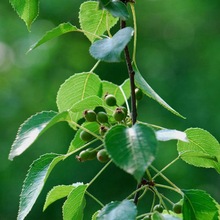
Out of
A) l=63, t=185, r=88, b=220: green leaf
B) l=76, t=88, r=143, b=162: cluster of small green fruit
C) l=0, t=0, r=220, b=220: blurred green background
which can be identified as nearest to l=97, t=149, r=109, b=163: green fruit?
l=76, t=88, r=143, b=162: cluster of small green fruit

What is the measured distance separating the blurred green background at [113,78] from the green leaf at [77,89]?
3.69 meters

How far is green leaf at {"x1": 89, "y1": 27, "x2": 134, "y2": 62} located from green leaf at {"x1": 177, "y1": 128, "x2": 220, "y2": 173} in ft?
0.74

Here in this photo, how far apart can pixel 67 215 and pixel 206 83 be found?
4.51 metres

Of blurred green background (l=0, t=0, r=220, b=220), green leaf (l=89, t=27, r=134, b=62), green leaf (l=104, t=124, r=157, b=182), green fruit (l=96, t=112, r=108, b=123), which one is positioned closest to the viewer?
green leaf (l=104, t=124, r=157, b=182)

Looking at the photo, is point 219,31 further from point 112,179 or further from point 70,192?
point 70,192

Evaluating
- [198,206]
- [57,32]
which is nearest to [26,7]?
[57,32]

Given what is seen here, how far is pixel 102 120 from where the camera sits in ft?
3.71

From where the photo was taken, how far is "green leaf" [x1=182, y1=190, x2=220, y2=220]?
3.68 ft

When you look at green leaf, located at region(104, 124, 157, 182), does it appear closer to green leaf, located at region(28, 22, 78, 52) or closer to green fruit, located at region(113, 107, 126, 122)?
green fruit, located at region(113, 107, 126, 122)

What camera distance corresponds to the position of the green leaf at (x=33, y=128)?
1037 mm

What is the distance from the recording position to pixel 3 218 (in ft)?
19.4

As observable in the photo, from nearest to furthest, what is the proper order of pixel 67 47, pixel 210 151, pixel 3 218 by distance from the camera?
pixel 210 151
pixel 3 218
pixel 67 47

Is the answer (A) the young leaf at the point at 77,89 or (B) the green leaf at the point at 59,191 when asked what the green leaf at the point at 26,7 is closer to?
(A) the young leaf at the point at 77,89

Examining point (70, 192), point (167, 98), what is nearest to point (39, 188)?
point (70, 192)
